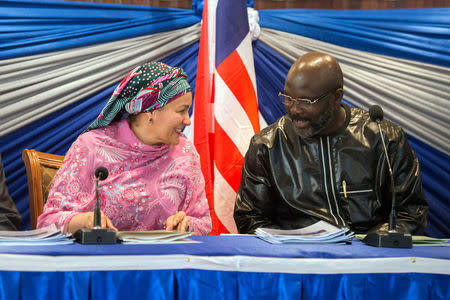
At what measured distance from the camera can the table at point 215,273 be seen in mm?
1485

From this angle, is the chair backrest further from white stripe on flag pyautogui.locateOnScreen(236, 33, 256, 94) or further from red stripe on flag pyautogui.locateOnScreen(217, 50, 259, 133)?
white stripe on flag pyautogui.locateOnScreen(236, 33, 256, 94)

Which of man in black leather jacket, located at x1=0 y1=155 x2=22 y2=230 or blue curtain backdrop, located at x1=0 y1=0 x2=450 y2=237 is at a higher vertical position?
blue curtain backdrop, located at x1=0 y1=0 x2=450 y2=237

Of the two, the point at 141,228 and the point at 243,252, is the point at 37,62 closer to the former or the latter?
the point at 141,228

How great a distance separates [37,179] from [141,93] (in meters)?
0.68

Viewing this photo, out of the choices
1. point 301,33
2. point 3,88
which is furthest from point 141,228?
point 301,33

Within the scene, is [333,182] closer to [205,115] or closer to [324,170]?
[324,170]

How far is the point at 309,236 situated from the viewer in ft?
6.26

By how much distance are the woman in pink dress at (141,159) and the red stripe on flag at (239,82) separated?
72 cm

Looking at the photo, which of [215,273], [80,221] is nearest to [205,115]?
[80,221]

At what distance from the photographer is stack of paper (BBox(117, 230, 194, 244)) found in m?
1.78

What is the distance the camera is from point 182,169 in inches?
106

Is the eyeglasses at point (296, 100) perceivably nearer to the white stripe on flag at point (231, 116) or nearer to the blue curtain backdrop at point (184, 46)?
the white stripe on flag at point (231, 116)

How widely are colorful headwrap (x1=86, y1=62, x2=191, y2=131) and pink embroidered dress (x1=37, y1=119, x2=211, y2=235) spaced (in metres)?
0.08

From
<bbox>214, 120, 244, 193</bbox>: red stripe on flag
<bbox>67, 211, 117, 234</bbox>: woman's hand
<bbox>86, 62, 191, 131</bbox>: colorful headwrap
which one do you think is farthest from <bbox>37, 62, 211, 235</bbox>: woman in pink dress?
<bbox>214, 120, 244, 193</bbox>: red stripe on flag
